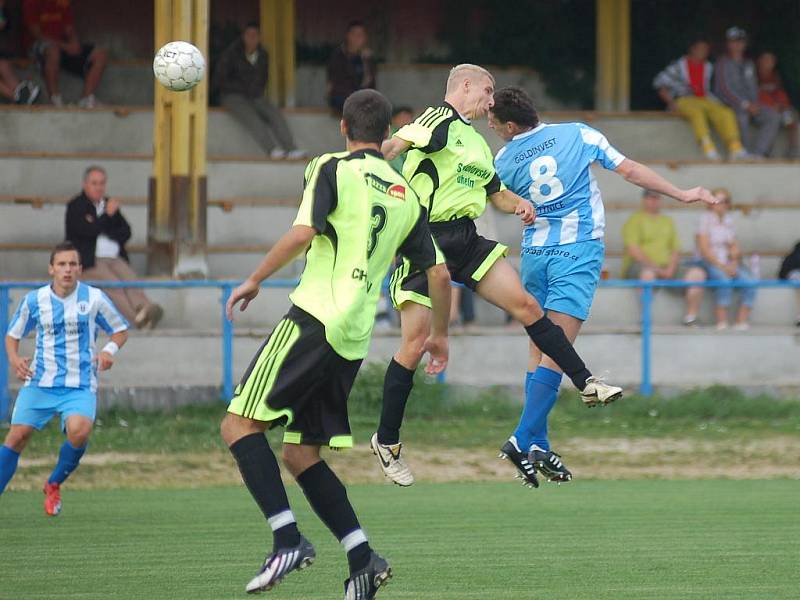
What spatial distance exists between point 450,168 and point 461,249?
0.49 metres

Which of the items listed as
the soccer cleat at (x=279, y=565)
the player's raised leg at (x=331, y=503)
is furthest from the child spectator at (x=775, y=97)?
the soccer cleat at (x=279, y=565)

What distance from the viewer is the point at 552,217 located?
30.9ft

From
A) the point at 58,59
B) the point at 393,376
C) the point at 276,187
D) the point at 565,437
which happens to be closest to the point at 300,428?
the point at 393,376

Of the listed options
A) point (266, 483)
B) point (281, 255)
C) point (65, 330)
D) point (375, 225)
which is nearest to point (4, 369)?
point (65, 330)

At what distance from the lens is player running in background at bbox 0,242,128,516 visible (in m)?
11.1

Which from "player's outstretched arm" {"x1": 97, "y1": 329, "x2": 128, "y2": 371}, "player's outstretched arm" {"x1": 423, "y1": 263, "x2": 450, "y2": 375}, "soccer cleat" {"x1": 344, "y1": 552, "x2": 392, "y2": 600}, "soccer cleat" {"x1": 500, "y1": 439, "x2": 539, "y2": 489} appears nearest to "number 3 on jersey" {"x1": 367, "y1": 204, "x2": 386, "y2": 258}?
"player's outstretched arm" {"x1": 423, "y1": 263, "x2": 450, "y2": 375}

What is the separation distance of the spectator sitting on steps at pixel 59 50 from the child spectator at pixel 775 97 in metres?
8.90

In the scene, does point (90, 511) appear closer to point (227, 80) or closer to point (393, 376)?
point (393, 376)

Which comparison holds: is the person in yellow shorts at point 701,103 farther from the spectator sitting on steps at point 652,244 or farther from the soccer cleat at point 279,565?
the soccer cleat at point 279,565

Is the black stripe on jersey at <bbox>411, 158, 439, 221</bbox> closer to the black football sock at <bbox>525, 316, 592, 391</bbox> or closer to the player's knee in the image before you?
the player's knee

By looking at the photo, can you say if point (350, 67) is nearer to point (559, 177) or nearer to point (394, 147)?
point (559, 177)

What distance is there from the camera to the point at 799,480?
44.0 feet

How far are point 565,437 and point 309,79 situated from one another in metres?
7.88

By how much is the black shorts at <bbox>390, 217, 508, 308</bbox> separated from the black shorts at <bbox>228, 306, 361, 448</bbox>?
218 cm
